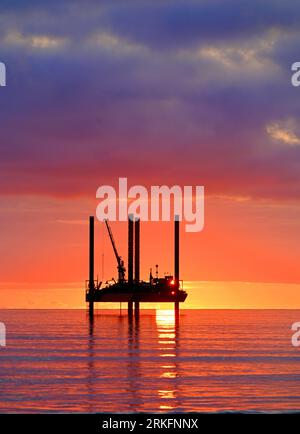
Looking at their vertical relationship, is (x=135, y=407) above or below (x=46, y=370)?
below

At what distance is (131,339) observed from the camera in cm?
10862

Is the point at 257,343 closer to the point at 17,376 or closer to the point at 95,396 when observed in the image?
the point at 17,376

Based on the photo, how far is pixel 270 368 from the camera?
6638 cm

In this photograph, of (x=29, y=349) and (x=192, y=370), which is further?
(x=29, y=349)

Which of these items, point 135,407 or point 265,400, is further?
point 265,400

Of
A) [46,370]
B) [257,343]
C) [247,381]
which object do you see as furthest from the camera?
[257,343]

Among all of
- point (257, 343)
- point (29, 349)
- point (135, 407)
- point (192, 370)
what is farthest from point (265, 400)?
point (257, 343)
